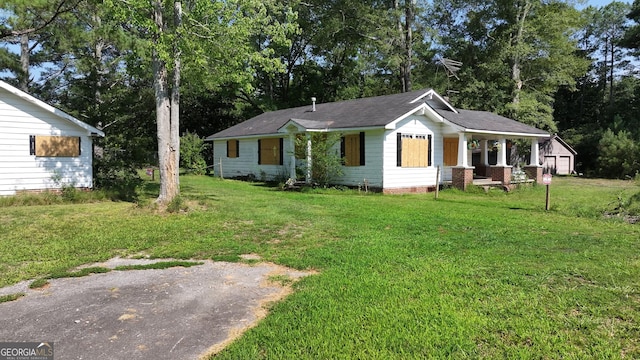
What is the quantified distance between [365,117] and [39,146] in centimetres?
1128

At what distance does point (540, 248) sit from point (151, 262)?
5.86m

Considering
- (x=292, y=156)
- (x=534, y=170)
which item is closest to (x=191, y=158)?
(x=292, y=156)

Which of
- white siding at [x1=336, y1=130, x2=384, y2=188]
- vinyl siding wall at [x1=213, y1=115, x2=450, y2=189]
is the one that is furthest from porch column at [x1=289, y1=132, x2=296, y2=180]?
white siding at [x1=336, y1=130, x2=384, y2=188]

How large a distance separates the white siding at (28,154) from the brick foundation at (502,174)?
54.2 ft

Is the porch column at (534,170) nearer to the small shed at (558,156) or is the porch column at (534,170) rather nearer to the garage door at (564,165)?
the small shed at (558,156)

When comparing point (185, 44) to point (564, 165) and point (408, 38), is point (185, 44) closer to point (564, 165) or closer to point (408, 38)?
point (408, 38)

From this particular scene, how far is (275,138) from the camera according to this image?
69.6ft

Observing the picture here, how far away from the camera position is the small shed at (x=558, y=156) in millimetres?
32300

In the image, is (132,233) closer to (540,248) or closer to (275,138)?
(540,248)

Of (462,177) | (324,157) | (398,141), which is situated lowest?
(462,177)

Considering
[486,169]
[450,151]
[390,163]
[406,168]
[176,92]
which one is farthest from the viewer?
[486,169]

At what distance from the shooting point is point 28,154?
43.4ft

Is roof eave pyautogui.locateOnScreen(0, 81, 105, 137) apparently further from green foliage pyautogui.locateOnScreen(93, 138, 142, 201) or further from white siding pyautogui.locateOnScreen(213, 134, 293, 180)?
white siding pyautogui.locateOnScreen(213, 134, 293, 180)

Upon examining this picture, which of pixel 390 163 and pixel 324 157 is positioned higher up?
pixel 324 157
